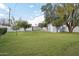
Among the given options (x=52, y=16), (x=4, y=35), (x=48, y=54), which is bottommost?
(x=48, y=54)

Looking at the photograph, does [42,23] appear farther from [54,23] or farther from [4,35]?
[4,35]

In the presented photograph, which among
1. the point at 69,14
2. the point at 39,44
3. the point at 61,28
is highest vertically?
the point at 69,14

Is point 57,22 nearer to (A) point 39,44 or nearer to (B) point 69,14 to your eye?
(B) point 69,14

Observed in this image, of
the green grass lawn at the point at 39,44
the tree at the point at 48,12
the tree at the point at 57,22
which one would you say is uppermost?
the tree at the point at 48,12

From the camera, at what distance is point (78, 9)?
207 cm

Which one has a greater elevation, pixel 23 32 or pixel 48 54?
pixel 23 32

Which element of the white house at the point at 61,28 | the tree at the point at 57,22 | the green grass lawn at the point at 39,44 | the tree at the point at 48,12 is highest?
the tree at the point at 48,12

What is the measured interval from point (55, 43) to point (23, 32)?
30 cm

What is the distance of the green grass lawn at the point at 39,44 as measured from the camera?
204 centimetres

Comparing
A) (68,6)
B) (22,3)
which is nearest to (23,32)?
(22,3)

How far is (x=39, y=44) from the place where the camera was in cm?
207

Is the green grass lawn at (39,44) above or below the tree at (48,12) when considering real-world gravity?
below

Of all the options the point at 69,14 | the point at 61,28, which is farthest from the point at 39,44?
the point at 69,14

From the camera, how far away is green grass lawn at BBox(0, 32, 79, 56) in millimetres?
2044
